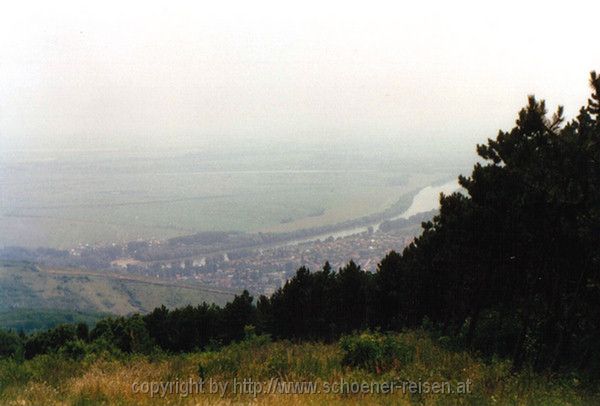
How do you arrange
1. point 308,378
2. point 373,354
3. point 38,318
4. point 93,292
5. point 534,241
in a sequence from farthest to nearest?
point 93,292 < point 38,318 < point 534,241 < point 373,354 < point 308,378

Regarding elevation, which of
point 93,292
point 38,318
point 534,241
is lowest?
point 93,292

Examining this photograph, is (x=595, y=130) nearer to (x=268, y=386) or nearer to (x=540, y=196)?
(x=540, y=196)

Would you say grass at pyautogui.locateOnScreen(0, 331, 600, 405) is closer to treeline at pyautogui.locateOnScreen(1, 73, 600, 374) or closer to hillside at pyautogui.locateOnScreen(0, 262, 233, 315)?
treeline at pyautogui.locateOnScreen(1, 73, 600, 374)

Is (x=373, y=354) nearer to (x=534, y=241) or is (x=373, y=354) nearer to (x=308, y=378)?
(x=308, y=378)

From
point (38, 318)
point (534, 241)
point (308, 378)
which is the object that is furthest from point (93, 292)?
point (308, 378)

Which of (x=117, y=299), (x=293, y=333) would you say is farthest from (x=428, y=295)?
(x=117, y=299)

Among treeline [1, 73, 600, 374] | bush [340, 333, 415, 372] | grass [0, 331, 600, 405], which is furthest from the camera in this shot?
treeline [1, 73, 600, 374]

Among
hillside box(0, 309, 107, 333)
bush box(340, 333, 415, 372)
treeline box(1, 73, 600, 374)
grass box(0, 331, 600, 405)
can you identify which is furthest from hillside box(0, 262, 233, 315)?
bush box(340, 333, 415, 372)

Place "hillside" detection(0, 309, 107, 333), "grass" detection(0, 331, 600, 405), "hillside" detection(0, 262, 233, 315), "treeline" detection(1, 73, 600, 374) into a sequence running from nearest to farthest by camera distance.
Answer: "grass" detection(0, 331, 600, 405) → "treeline" detection(1, 73, 600, 374) → "hillside" detection(0, 309, 107, 333) → "hillside" detection(0, 262, 233, 315)
